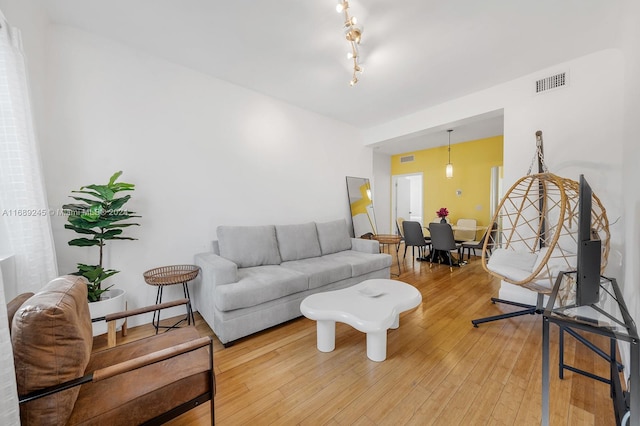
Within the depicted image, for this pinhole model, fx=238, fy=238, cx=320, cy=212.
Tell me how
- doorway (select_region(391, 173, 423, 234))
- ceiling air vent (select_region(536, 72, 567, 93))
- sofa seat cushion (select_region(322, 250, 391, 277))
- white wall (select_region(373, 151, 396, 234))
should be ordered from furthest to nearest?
doorway (select_region(391, 173, 423, 234))
white wall (select_region(373, 151, 396, 234))
sofa seat cushion (select_region(322, 250, 391, 277))
ceiling air vent (select_region(536, 72, 567, 93))

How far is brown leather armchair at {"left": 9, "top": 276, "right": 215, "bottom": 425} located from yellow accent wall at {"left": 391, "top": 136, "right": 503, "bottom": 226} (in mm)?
6035

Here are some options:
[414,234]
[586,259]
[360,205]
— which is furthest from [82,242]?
[414,234]

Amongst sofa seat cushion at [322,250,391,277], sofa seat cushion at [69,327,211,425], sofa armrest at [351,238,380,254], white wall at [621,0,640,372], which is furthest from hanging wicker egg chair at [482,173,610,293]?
sofa seat cushion at [69,327,211,425]

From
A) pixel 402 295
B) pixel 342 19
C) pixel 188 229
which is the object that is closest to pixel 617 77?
pixel 342 19

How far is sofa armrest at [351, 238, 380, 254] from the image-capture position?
141 inches

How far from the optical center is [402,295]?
2057 mm

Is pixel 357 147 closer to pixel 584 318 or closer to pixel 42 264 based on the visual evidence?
pixel 584 318

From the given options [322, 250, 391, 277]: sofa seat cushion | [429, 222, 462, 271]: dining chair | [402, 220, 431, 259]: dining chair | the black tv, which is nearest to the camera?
the black tv

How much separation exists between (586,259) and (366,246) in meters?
2.53

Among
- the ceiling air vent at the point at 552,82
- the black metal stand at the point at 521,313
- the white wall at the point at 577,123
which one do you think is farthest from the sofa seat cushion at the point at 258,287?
the ceiling air vent at the point at 552,82

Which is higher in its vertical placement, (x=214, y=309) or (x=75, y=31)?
(x=75, y=31)

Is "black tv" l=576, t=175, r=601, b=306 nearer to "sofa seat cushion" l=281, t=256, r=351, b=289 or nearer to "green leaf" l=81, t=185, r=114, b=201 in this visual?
"sofa seat cushion" l=281, t=256, r=351, b=289

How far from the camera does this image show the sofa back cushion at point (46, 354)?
0.85m

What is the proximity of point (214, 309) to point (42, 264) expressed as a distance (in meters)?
1.17
